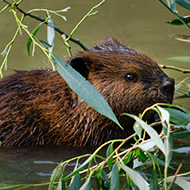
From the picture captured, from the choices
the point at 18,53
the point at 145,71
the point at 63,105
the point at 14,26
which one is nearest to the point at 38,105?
the point at 63,105

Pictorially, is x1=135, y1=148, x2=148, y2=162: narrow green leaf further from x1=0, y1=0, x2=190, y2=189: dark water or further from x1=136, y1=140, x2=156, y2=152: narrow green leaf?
x1=0, y1=0, x2=190, y2=189: dark water

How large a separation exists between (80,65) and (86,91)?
1.32m

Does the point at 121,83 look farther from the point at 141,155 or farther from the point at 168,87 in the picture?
the point at 141,155

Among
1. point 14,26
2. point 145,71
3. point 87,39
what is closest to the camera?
point 145,71

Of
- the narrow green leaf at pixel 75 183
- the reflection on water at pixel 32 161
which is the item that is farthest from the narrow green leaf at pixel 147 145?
the reflection on water at pixel 32 161

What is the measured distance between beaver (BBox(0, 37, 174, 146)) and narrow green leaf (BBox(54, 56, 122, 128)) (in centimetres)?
110

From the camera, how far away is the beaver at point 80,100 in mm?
3471

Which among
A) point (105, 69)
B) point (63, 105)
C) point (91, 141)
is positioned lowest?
point (91, 141)

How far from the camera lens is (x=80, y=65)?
Result: 11.6 ft

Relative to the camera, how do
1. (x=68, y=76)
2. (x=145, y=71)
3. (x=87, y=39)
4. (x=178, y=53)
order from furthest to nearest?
(x=87, y=39)
(x=178, y=53)
(x=145, y=71)
(x=68, y=76)

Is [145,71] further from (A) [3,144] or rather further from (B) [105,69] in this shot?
(A) [3,144]

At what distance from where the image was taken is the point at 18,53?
6266mm

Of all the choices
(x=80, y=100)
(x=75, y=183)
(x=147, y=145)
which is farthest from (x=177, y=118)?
(x=80, y=100)

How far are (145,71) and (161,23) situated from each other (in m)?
3.77
